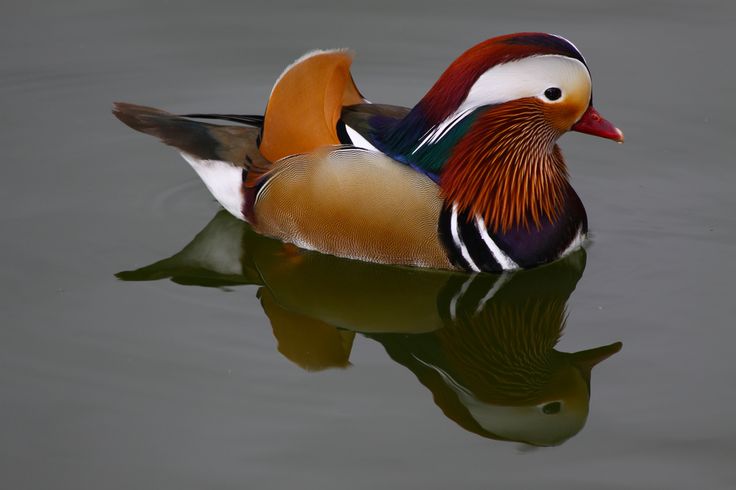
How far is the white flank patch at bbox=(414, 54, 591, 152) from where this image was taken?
5.11 m

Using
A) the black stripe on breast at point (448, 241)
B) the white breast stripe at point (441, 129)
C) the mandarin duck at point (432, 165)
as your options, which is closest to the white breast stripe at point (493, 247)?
the mandarin duck at point (432, 165)

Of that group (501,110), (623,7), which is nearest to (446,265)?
(501,110)

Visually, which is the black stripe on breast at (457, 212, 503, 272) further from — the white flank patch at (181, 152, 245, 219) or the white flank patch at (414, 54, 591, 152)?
the white flank patch at (181, 152, 245, 219)

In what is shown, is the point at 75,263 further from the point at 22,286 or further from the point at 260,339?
the point at 260,339

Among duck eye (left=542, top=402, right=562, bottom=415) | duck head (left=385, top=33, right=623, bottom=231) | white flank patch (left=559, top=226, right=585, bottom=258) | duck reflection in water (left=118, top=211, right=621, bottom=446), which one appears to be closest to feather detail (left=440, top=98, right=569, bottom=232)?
duck head (left=385, top=33, right=623, bottom=231)

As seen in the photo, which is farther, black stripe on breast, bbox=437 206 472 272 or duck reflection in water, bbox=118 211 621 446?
black stripe on breast, bbox=437 206 472 272

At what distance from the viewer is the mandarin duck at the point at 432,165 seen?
5258 mm

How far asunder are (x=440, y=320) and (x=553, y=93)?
1.09 meters

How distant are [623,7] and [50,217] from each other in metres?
3.87

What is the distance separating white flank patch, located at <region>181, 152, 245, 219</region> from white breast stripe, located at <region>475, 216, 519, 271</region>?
1.13m

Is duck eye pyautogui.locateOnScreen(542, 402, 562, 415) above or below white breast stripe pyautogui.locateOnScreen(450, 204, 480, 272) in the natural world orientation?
below

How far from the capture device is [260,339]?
16.4 ft

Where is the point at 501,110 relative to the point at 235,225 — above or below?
above

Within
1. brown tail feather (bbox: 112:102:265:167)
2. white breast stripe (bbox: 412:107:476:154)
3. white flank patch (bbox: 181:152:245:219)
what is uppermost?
white breast stripe (bbox: 412:107:476:154)
